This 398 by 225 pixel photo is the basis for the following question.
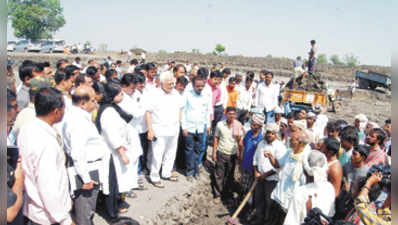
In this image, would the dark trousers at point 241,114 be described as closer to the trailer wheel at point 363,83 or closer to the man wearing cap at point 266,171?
the man wearing cap at point 266,171

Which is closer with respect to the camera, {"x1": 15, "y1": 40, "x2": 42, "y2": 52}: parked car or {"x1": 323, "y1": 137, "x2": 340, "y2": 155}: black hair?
{"x1": 323, "y1": 137, "x2": 340, "y2": 155}: black hair

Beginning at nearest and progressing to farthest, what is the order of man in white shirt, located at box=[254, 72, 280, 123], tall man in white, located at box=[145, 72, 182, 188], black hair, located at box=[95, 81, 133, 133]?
black hair, located at box=[95, 81, 133, 133]
tall man in white, located at box=[145, 72, 182, 188]
man in white shirt, located at box=[254, 72, 280, 123]

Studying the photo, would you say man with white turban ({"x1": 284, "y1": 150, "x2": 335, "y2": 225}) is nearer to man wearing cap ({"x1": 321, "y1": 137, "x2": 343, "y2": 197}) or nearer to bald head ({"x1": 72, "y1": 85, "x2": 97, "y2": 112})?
man wearing cap ({"x1": 321, "y1": 137, "x2": 343, "y2": 197})

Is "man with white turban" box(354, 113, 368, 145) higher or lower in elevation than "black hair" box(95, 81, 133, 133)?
lower

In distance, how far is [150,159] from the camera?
15.3 feet

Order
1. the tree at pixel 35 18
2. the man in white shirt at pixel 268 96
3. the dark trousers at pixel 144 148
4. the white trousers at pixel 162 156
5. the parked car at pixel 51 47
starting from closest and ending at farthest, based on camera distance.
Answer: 1. the white trousers at pixel 162 156
2. the dark trousers at pixel 144 148
3. the man in white shirt at pixel 268 96
4. the parked car at pixel 51 47
5. the tree at pixel 35 18

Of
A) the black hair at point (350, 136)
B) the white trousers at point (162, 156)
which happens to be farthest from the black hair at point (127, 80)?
the black hair at point (350, 136)

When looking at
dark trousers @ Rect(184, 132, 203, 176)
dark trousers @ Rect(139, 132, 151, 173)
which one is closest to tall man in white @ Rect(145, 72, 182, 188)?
dark trousers @ Rect(139, 132, 151, 173)

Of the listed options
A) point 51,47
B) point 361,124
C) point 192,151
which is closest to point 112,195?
point 192,151

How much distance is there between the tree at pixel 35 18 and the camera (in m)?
44.7

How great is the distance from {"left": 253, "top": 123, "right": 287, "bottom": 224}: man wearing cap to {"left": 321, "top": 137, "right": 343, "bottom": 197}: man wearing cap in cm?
61

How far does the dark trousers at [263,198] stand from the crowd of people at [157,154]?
0.02 meters

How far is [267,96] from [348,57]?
78585mm

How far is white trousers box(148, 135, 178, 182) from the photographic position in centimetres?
438
